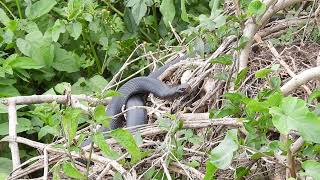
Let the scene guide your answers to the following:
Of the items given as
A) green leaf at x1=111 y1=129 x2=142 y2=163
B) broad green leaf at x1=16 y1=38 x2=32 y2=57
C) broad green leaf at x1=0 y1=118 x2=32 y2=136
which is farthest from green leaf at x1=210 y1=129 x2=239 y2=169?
broad green leaf at x1=16 y1=38 x2=32 y2=57

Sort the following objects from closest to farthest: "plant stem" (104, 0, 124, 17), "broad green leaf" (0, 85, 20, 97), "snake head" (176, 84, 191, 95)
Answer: "snake head" (176, 84, 191, 95)
"broad green leaf" (0, 85, 20, 97)
"plant stem" (104, 0, 124, 17)

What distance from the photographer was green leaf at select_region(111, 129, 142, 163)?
209 centimetres

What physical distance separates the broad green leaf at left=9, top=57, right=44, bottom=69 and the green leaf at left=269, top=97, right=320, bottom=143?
209 cm

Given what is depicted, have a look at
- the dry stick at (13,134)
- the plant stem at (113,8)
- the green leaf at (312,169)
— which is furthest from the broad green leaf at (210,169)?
the plant stem at (113,8)

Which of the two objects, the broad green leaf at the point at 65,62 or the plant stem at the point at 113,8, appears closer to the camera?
the broad green leaf at the point at 65,62

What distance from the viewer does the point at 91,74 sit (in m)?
4.38

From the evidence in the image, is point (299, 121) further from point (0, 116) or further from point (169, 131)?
point (0, 116)

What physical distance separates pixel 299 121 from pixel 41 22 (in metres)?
2.78

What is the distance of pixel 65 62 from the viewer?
4.09m

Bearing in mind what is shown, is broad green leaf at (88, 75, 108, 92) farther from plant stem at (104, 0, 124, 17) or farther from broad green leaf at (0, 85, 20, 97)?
plant stem at (104, 0, 124, 17)

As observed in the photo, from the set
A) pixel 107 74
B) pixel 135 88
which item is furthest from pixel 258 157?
pixel 107 74

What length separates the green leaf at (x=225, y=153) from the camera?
5.97ft

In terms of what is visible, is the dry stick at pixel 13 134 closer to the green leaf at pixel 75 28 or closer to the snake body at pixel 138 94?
the snake body at pixel 138 94

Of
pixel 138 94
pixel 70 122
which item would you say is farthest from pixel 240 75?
pixel 138 94
